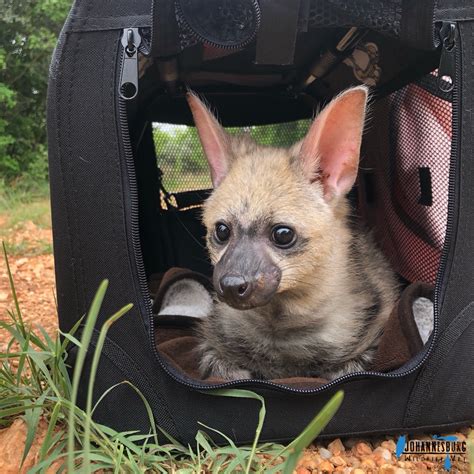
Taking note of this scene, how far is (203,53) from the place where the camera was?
2707 mm

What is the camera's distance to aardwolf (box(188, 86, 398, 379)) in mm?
2076

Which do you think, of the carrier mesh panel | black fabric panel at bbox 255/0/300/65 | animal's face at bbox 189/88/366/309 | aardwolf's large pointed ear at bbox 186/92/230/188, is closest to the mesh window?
the carrier mesh panel

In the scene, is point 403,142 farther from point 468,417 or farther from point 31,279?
point 31,279

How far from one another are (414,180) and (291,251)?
45.7 inches

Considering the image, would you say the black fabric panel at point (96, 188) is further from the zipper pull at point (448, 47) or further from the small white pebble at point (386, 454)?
the zipper pull at point (448, 47)

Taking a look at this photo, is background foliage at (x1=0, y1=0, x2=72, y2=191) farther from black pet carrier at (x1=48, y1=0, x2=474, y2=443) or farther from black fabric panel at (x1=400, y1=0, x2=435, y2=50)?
black fabric panel at (x1=400, y1=0, x2=435, y2=50)

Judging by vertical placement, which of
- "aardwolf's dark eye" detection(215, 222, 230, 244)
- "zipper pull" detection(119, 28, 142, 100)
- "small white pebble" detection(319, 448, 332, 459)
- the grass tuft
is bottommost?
"small white pebble" detection(319, 448, 332, 459)

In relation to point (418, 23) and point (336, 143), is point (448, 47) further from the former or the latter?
point (336, 143)

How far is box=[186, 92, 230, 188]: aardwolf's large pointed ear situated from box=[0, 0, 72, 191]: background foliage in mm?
7332

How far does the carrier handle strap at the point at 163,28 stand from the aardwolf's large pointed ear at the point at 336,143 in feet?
1.92

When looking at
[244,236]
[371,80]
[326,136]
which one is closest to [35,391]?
[244,236]

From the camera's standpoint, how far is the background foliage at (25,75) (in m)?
9.48

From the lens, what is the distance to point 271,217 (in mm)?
2076

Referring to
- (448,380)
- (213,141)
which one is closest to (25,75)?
(213,141)
